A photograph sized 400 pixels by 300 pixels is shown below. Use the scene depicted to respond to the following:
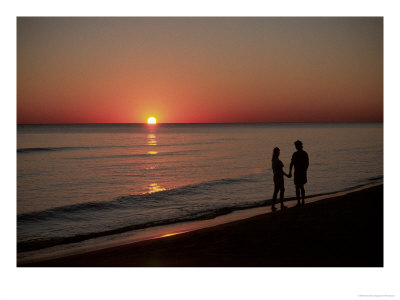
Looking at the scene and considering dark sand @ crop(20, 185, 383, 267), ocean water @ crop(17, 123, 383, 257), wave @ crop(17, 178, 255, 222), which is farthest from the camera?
wave @ crop(17, 178, 255, 222)

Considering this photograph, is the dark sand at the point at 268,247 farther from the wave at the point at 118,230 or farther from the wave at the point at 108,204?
the wave at the point at 108,204

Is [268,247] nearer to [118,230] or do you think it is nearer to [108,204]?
[118,230]

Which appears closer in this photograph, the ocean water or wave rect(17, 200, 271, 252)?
wave rect(17, 200, 271, 252)

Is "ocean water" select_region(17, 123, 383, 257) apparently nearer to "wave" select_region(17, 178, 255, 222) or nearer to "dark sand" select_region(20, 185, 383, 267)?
"wave" select_region(17, 178, 255, 222)

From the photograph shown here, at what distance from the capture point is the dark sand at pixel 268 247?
240 inches

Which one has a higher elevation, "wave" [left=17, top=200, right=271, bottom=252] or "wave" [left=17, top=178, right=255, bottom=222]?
"wave" [left=17, top=178, right=255, bottom=222]

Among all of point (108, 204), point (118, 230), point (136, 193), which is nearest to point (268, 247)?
point (118, 230)

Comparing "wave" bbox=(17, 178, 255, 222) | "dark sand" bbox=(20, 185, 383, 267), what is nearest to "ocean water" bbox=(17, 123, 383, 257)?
"wave" bbox=(17, 178, 255, 222)

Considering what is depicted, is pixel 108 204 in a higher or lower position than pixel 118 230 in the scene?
higher

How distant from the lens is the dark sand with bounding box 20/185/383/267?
20.0ft

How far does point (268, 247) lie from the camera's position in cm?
655
